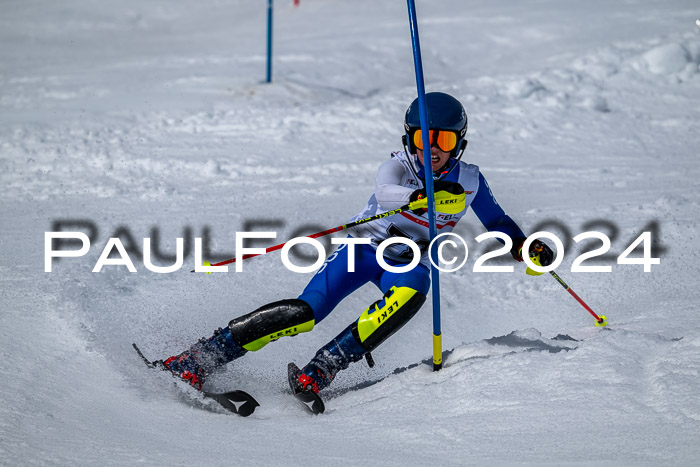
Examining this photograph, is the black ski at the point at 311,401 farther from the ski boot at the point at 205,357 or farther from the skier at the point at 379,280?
the ski boot at the point at 205,357

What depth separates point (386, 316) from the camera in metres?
3.46

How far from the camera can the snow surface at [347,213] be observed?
293 cm

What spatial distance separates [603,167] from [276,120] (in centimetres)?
342

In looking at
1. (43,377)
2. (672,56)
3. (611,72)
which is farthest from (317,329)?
(672,56)

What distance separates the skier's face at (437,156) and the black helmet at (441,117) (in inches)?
1.4

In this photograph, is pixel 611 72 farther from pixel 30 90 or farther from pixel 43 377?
pixel 43 377

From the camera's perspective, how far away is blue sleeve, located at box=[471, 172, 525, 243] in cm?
395

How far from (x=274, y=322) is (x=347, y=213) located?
265cm

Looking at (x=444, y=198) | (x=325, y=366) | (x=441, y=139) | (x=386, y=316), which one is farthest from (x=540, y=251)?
(x=325, y=366)

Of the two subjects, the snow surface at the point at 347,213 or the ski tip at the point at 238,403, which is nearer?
the snow surface at the point at 347,213

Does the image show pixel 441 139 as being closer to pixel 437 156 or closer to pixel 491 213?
pixel 437 156

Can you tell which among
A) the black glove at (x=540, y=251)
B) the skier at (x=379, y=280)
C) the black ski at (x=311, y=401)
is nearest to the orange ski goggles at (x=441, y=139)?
the skier at (x=379, y=280)

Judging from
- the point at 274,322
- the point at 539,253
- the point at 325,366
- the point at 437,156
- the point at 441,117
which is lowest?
the point at 325,366

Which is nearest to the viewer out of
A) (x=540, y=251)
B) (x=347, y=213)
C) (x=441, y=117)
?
(x=441, y=117)
